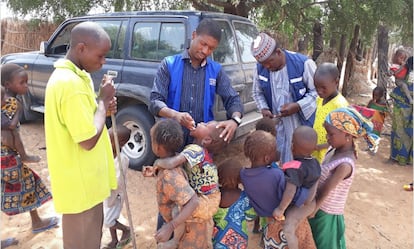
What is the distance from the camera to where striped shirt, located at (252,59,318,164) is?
286 centimetres

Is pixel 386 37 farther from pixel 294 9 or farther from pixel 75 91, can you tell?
pixel 75 91

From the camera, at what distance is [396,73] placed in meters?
5.28

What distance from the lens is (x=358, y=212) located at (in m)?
3.95

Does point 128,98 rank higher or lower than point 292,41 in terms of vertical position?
lower

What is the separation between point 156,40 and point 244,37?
1269mm

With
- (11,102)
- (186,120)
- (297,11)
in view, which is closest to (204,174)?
(186,120)

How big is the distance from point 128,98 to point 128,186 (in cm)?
117

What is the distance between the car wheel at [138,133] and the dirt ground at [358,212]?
8.9 inches

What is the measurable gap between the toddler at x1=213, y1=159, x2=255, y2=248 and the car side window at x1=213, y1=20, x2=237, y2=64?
2189mm

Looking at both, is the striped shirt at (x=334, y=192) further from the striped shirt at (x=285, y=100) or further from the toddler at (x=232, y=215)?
the striped shirt at (x=285, y=100)

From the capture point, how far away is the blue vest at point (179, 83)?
2531 mm

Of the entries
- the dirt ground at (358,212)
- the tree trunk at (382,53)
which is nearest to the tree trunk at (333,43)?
the tree trunk at (382,53)

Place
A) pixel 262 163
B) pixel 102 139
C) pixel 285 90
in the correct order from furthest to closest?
pixel 285 90 < pixel 262 163 < pixel 102 139

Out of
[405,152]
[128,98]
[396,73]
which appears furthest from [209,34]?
[405,152]
